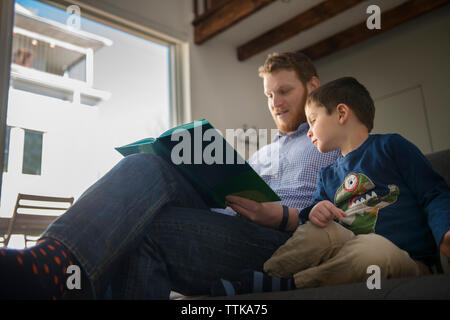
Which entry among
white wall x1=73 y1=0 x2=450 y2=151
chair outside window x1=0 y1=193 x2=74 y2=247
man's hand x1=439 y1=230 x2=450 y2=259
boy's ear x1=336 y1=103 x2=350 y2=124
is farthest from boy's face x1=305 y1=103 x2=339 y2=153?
white wall x1=73 y1=0 x2=450 y2=151

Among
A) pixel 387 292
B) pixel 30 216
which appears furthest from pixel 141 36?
pixel 387 292

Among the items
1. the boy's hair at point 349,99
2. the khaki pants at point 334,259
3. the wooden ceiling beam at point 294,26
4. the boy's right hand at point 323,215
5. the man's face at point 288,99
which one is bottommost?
the khaki pants at point 334,259

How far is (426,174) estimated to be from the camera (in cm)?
88

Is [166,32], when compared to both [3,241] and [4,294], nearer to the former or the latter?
[3,241]

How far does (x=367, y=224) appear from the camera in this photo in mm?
927

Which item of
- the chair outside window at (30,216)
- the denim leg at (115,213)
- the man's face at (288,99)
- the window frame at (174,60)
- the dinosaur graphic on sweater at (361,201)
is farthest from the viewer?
the window frame at (174,60)

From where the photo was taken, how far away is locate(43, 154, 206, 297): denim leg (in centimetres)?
68

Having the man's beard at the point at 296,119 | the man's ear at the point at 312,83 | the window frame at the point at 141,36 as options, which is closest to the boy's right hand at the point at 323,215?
the man's beard at the point at 296,119

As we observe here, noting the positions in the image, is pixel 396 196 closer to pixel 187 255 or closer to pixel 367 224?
pixel 367 224

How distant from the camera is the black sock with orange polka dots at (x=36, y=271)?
1.91ft

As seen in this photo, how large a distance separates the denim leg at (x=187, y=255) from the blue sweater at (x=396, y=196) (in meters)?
0.18

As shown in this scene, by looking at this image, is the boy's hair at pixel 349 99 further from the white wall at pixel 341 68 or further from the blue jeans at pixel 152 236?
the white wall at pixel 341 68
